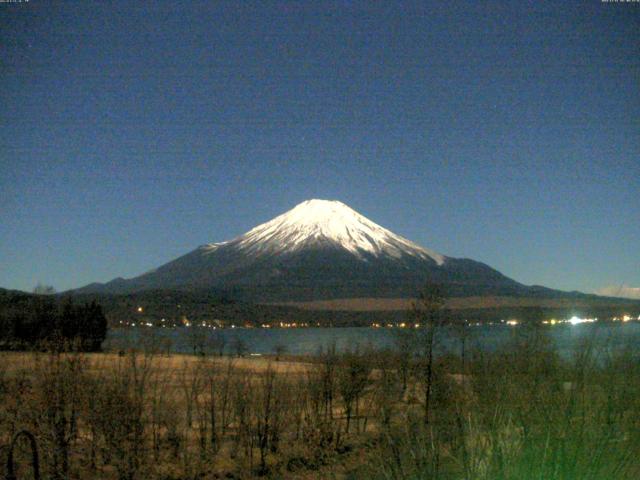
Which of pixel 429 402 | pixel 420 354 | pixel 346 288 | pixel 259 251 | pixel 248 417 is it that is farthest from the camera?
pixel 259 251

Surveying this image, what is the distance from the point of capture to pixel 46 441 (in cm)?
1012

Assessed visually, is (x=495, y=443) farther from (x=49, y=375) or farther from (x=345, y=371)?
(x=345, y=371)

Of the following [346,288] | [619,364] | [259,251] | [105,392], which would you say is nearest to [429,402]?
[105,392]

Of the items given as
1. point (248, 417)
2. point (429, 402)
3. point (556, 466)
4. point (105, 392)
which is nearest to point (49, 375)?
point (105, 392)

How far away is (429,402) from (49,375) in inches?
376

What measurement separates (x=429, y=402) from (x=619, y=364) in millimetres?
11509

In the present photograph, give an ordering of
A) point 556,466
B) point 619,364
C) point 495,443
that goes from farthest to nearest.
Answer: point 619,364
point 495,443
point 556,466

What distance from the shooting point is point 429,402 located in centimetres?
1714

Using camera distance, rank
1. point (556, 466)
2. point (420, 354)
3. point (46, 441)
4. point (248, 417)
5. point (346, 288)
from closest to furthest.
→ point (556, 466), point (46, 441), point (248, 417), point (420, 354), point (346, 288)

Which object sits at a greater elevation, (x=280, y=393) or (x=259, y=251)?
(x=259, y=251)

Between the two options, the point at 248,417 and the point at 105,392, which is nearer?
the point at 105,392

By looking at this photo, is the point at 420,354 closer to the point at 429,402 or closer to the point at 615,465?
the point at 429,402

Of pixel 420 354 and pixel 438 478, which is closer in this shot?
pixel 438 478

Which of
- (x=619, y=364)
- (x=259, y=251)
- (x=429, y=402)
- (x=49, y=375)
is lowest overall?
(x=429, y=402)
